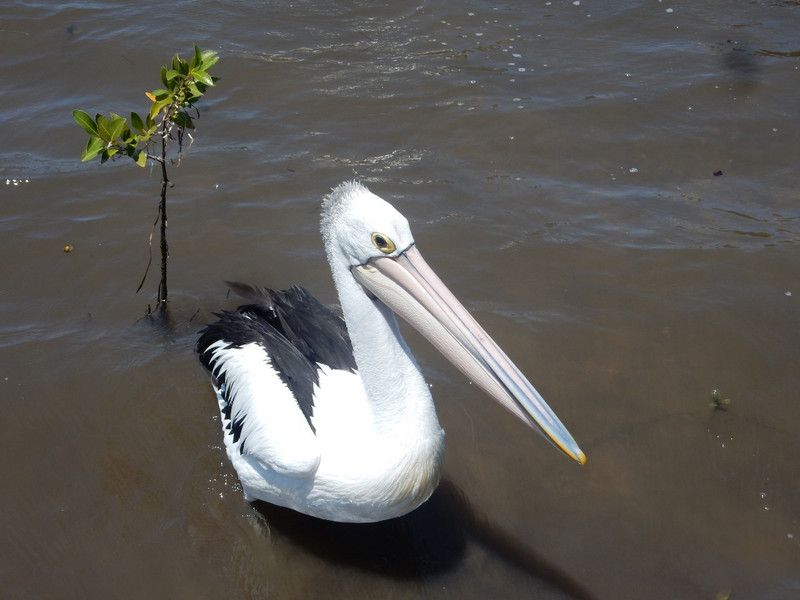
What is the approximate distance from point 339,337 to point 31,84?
410cm

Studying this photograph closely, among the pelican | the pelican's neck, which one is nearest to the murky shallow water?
the pelican

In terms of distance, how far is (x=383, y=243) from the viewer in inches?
110

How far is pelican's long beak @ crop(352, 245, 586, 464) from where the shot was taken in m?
2.68

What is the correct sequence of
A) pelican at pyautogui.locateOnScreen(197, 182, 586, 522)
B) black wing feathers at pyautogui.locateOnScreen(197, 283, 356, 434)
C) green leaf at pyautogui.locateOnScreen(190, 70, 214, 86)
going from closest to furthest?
pelican at pyautogui.locateOnScreen(197, 182, 586, 522), black wing feathers at pyautogui.locateOnScreen(197, 283, 356, 434), green leaf at pyautogui.locateOnScreen(190, 70, 214, 86)

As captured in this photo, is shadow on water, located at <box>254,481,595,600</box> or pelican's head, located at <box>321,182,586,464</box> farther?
shadow on water, located at <box>254,481,595,600</box>

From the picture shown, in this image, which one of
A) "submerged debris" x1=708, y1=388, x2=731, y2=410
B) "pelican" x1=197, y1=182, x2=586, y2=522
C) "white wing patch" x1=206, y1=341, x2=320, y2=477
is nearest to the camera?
"pelican" x1=197, y1=182, x2=586, y2=522

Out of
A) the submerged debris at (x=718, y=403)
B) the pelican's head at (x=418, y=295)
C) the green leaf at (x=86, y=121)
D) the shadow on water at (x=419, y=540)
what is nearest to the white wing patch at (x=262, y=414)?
the shadow on water at (x=419, y=540)

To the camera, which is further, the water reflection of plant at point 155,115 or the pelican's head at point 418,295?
the water reflection of plant at point 155,115

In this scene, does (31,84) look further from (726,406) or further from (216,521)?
(726,406)

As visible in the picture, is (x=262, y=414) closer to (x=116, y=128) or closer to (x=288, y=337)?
(x=288, y=337)

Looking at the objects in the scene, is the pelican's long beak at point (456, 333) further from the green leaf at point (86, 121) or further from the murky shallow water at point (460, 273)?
the green leaf at point (86, 121)

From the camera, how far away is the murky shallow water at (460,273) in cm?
341

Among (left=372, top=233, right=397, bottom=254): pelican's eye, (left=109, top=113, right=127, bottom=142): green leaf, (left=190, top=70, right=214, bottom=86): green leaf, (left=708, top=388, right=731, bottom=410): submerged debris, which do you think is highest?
(left=190, top=70, right=214, bottom=86): green leaf

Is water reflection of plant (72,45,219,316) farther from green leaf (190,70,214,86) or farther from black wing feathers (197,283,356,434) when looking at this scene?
black wing feathers (197,283,356,434)
